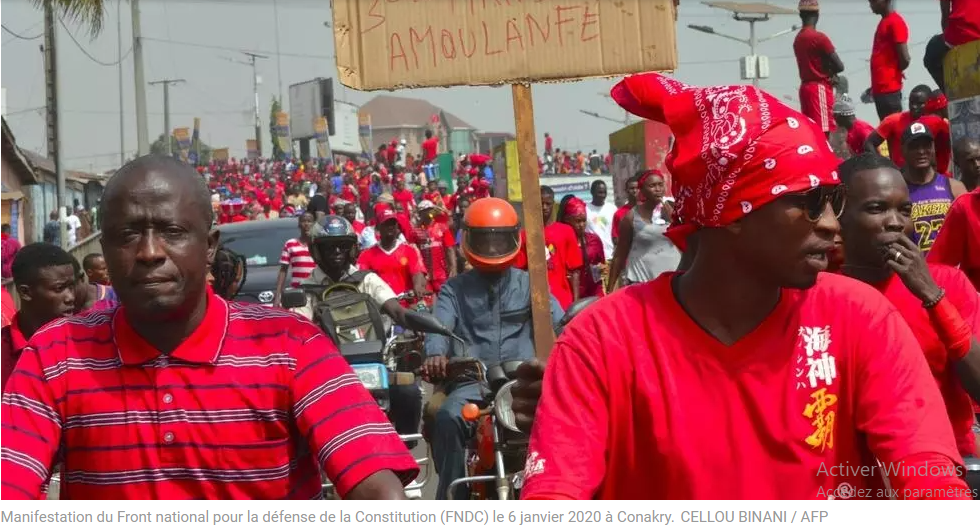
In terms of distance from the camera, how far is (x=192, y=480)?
2764 millimetres

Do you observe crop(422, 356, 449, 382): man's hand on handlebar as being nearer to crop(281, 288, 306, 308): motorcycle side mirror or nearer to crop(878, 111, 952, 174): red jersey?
crop(281, 288, 306, 308): motorcycle side mirror

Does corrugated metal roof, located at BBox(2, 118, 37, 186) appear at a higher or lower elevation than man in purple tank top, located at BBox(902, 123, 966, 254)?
higher

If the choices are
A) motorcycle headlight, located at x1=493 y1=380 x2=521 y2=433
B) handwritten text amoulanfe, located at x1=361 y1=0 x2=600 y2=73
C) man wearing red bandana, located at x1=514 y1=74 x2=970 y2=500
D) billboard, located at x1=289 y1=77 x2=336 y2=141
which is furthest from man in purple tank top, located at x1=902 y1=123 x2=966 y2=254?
billboard, located at x1=289 y1=77 x2=336 y2=141

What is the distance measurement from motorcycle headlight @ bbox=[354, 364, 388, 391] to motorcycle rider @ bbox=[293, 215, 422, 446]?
44 centimetres

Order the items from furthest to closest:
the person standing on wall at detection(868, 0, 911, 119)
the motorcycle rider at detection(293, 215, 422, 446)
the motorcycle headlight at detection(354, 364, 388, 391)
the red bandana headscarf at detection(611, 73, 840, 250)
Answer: the person standing on wall at detection(868, 0, 911, 119) → the motorcycle rider at detection(293, 215, 422, 446) → the motorcycle headlight at detection(354, 364, 388, 391) → the red bandana headscarf at detection(611, 73, 840, 250)

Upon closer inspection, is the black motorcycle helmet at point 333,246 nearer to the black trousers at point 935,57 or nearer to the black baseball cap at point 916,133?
the black baseball cap at point 916,133

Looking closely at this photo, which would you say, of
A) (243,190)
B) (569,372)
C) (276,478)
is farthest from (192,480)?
(243,190)

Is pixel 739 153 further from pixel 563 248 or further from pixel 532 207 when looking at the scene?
pixel 563 248

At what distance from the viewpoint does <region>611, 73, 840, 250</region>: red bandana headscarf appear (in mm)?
2414

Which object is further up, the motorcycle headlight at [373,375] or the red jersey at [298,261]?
the red jersey at [298,261]

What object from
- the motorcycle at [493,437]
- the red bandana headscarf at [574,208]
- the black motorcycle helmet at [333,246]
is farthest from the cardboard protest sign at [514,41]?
the red bandana headscarf at [574,208]

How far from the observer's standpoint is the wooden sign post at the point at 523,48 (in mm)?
4613

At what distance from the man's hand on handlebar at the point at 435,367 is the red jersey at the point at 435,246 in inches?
374

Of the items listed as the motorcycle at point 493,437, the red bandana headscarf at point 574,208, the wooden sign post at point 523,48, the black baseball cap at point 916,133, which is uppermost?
the wooden sign post at point 523,48
